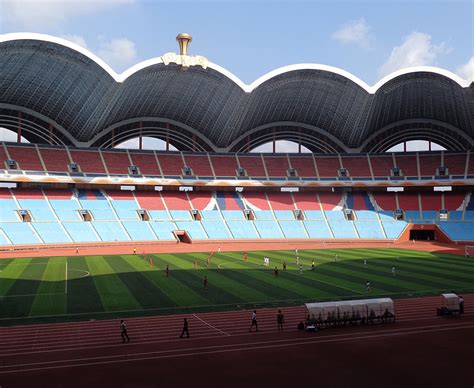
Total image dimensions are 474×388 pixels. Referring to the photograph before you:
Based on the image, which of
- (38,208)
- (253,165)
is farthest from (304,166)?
(38,208)

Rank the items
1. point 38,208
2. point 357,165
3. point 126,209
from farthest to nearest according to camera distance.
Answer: point 357,165 → point 126,209 → point 38,208

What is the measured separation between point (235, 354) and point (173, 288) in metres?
13.2

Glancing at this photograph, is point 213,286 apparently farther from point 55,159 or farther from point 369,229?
point 55,159

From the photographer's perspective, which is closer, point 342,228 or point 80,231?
point 80,231

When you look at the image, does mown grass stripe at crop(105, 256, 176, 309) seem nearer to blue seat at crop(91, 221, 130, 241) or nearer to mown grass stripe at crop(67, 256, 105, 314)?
mown grass stripe at crop(67, 256, 105, 314)

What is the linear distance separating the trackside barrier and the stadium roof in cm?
4022

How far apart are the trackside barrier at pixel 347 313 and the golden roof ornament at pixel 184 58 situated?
130ft

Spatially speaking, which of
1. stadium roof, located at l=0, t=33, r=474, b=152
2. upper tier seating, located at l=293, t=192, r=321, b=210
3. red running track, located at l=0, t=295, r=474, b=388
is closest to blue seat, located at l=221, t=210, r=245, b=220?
upper tier seating, located at l=293, t=192, r=321, b=210

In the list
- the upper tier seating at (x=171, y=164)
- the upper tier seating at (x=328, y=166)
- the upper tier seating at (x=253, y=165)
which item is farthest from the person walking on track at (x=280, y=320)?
the upper tier seating at (x=328, y=166)

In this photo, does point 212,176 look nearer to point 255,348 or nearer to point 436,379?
point 255,348

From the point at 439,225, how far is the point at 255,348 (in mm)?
56190

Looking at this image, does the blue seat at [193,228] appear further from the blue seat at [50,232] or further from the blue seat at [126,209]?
the blue seat at [50,232]

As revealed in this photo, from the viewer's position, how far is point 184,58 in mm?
54250

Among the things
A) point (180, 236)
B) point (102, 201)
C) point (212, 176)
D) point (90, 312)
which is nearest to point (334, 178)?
point (212, 176)
